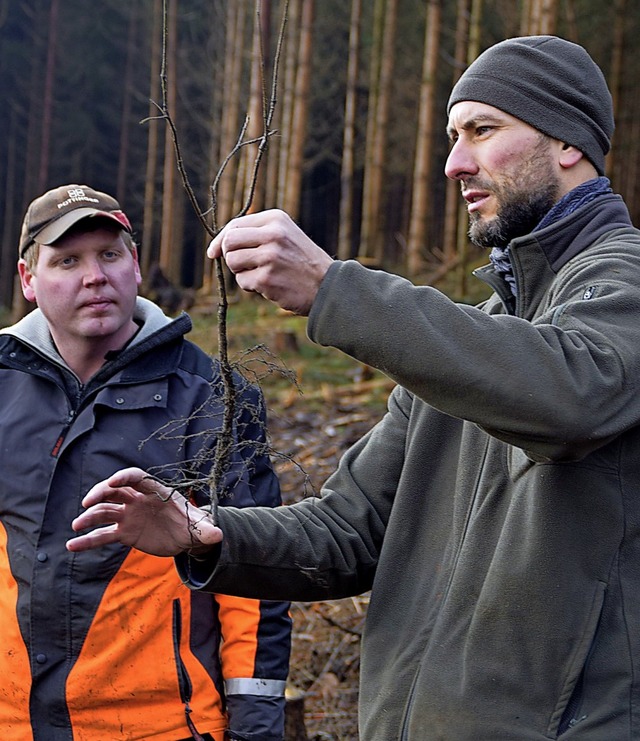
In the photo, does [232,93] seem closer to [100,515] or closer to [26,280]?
[26,280]

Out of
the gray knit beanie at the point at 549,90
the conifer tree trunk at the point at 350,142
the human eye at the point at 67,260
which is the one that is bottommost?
the human eye at the point at 67,260

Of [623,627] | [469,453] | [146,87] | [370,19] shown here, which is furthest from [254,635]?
[146,87]

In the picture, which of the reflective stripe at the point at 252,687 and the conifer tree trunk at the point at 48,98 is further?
the conifer tree trunk at the point at 48,98

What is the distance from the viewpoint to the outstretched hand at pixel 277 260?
1.60 metres

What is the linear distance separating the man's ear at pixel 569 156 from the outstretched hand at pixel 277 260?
722mm

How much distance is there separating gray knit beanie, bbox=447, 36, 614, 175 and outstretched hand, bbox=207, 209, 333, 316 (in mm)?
734

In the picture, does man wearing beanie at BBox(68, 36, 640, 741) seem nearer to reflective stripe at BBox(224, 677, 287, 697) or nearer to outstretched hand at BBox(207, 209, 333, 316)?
outstretched hand at BBox(207, 209, 333, 316)

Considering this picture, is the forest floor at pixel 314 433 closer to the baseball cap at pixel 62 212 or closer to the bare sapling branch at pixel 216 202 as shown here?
the bare sapling branch at pixel 216 202

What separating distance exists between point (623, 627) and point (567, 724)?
0.21 meters

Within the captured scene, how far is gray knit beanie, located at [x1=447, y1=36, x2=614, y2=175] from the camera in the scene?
2084mm

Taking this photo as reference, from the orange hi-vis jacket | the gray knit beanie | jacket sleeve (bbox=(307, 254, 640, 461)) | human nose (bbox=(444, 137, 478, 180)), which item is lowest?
the orange hi-vis jacket

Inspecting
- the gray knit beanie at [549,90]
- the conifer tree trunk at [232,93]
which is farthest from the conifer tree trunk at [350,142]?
the gray knit beanie at [549,90]

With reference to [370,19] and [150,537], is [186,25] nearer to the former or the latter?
[370,19]

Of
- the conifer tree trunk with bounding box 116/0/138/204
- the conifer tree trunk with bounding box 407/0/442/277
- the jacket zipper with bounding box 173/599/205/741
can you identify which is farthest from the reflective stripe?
the conifer tree trunk with bounding box 116/0/138/204
